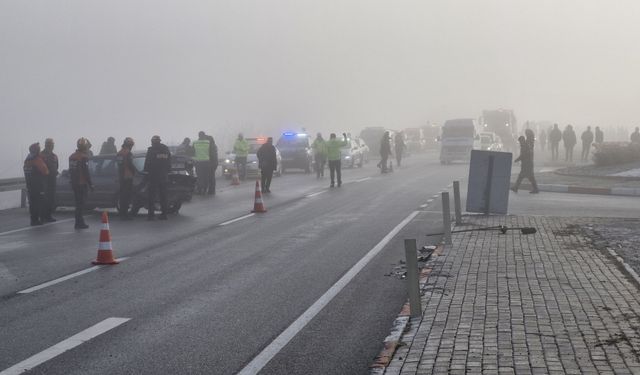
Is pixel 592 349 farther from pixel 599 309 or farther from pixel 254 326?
pixel 254 326

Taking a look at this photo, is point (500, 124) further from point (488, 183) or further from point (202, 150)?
point (488, 183)

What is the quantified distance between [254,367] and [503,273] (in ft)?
14.4

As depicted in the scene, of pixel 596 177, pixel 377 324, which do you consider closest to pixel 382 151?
pixel 596 177

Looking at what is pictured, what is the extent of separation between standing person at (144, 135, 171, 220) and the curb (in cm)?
1255

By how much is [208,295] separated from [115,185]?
1084 cm

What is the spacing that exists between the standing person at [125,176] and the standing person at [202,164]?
6902mm

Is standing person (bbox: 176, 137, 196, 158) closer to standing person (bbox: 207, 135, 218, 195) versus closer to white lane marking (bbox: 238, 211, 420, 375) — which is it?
standing person (bbox: 207, 135, 218, 195)

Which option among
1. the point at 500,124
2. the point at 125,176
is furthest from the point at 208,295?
the point at 500,124

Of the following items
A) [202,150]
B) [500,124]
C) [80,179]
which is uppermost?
[500,124]

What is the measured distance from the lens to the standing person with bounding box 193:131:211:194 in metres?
26.0

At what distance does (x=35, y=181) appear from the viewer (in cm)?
1800

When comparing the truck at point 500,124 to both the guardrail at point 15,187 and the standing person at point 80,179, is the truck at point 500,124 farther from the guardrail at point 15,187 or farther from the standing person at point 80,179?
the standing person at point 80,179

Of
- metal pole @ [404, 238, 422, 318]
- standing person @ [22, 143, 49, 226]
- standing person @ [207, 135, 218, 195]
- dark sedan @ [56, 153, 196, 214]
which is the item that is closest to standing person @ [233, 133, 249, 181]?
standing person @ [207, 135, 218, 195]

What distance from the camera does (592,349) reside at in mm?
6281
